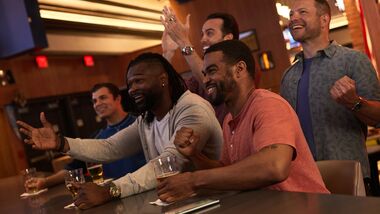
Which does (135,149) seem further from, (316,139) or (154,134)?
(316,139)

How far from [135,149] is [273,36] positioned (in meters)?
4.56

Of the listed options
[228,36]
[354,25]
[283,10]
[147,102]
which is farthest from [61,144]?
[283,10]

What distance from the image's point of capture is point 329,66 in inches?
85.4

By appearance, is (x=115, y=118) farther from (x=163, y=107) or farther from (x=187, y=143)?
(x=187, y=143)

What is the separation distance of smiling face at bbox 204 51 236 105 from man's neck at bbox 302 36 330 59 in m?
0.79

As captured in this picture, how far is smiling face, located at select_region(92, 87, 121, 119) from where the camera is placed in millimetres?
3312

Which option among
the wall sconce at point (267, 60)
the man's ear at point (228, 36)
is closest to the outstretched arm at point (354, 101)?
the man's ear at point (228, 36)

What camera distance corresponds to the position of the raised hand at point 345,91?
180cm

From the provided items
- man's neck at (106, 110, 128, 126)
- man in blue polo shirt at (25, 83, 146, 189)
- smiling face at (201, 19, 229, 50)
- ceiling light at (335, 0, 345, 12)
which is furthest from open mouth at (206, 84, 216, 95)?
ceiling light at (335, 0, 345, 12)

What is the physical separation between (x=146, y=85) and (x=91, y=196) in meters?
0.61

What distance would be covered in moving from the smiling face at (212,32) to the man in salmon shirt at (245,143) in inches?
39.8

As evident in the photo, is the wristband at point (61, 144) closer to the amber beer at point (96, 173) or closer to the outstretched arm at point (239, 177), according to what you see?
the amber beer at point (96, 173)

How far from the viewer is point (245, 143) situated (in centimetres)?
153

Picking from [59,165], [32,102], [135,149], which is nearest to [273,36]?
[59,165]
